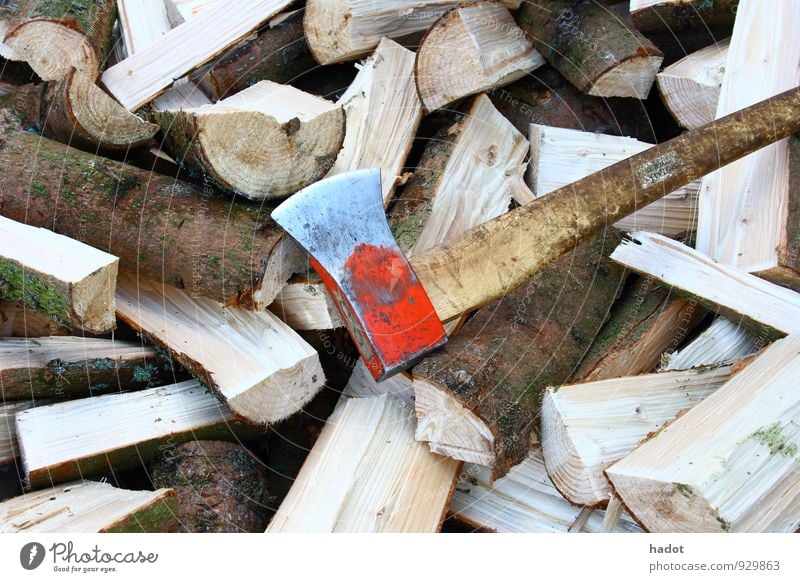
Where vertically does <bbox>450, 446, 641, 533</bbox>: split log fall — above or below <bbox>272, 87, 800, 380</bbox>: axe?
below

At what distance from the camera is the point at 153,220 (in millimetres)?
2518

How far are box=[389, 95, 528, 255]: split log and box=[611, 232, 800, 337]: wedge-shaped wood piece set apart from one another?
529 mm

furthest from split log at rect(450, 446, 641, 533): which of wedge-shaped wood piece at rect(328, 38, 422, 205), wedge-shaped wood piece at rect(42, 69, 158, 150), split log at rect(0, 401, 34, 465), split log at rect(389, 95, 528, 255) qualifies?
wedge-shaped wood piece at rect(42, 69, 158, 150)

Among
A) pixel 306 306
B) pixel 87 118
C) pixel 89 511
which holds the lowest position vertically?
pixel 89 511

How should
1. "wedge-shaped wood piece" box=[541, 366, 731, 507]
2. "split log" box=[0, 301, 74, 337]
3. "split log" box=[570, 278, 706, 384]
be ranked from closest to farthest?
"wedge-shaped wood piece" box=[541, 366, 731, 507] < "split log" box=[570, 278, 706, 384] < "split log" box=[0, 301, 74, 337]

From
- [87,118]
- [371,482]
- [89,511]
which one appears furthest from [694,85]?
[89,511]

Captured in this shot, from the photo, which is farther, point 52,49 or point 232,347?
point 52,49

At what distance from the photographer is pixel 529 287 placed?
8.72ft

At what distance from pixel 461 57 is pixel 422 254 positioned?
0.87m

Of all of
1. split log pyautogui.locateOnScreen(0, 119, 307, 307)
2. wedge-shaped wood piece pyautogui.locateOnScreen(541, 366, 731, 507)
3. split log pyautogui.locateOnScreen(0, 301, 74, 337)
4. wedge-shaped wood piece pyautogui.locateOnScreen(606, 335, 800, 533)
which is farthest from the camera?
split log pyautogui.locateOnScreen(0, 301, 74, 337)

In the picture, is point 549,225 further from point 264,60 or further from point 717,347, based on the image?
point 264,60

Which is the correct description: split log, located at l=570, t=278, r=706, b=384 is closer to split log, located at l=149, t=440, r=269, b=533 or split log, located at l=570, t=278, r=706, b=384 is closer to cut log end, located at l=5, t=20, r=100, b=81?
split log, located at l=149, t=440, r=269, b=533

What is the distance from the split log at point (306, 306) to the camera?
2.59 m
